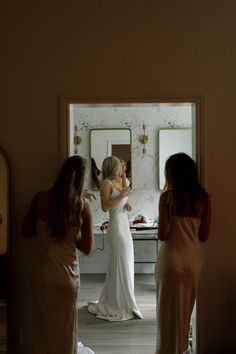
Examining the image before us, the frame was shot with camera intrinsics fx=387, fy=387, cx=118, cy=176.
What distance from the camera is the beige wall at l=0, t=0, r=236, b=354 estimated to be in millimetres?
2676

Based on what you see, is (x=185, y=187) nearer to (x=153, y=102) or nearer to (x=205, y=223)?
(x=205, y=223)

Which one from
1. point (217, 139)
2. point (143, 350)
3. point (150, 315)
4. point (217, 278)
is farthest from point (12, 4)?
point (150, 315)

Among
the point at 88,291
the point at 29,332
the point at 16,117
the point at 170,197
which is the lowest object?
the point at 88,291

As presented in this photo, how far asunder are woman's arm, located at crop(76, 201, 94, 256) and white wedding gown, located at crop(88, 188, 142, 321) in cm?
141

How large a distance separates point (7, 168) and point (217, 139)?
146 cm

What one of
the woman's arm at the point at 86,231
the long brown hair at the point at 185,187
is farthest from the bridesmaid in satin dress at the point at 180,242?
the woman's arm at the point at 86,231

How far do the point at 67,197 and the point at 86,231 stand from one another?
0.84ft

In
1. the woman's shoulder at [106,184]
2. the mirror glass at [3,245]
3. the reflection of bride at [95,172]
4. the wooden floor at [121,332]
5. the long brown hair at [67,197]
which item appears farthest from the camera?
the reflection of bride at [95,172]

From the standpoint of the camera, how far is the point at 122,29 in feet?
8.80

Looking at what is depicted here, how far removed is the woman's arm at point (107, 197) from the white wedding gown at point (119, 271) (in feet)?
0.13

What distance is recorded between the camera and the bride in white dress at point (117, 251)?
12.3 ft

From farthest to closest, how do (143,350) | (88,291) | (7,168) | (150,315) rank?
(88,291), (150,315), (143,350), (7,168)

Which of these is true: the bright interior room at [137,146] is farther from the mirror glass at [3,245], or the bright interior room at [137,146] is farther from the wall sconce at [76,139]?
the mirror glass at [3,245]

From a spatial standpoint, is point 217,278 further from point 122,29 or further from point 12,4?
point 12,4
